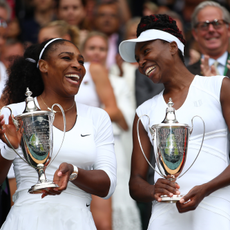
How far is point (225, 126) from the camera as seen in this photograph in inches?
114

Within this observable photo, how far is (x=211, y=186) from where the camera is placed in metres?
2.67

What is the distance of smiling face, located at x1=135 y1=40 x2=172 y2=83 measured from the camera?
304 cm

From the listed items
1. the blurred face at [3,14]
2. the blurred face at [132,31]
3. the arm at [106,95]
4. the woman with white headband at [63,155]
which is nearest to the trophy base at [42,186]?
the woman with white headband at [63,155]

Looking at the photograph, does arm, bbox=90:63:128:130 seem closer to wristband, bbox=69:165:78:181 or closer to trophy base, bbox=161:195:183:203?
wristband, bbox=69:165:78:181

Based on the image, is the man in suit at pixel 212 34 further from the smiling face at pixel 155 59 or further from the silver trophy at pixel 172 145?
the silver trophy at pixel 172 145

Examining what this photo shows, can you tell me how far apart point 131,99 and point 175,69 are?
1745 mm

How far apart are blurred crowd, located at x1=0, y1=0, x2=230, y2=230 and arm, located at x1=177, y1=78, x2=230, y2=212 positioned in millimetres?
1397

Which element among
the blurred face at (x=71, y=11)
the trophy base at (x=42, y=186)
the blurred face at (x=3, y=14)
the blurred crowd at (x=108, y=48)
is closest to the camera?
the trophy base at (x=42, y=186)

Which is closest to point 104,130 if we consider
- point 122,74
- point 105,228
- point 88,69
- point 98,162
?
point 98,162

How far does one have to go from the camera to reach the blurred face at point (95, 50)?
17.0ft

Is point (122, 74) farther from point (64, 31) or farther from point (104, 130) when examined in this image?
point (104, 130)

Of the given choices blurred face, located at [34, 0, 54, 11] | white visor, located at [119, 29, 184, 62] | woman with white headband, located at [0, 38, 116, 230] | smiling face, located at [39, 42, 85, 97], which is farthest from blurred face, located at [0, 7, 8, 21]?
white visor, located at [119, 29, 184, 62]

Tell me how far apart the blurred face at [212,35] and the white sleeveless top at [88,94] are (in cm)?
109

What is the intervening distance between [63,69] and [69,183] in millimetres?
750
